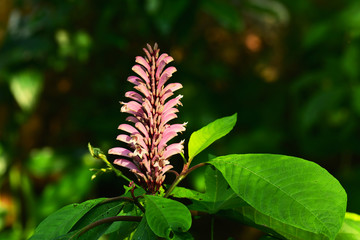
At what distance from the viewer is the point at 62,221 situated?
0.51 meters

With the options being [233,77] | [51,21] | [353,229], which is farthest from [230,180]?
[233,77]

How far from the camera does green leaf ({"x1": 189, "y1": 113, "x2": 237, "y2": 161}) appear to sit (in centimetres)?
54

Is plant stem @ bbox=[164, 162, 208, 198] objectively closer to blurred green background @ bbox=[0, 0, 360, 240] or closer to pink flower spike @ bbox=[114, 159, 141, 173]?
pink flower spike @ bbox=[114, 159, 141, 173]

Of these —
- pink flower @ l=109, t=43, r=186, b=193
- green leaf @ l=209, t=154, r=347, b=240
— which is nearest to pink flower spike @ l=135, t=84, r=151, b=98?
pink flower @ l=109, t=43, r=186, b=193

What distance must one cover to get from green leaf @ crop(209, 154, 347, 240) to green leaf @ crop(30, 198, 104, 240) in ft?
0.48

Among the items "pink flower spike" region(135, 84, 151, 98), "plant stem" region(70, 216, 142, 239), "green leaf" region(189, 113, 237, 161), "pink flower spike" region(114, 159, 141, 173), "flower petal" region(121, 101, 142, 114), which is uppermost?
"pink flower spike" region(135, 84, 151, 98)

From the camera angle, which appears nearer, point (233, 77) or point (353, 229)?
point (353, 229)

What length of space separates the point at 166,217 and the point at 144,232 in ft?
0.14

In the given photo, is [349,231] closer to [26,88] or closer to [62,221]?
[62,221]

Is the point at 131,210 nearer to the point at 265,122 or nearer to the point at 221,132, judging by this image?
the point at 221,132

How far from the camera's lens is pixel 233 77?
305 cm

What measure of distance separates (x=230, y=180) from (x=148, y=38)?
2.30 metres

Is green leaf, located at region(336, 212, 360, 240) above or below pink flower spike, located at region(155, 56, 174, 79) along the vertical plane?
below

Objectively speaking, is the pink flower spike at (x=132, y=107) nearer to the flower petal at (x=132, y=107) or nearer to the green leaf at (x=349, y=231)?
the flower petal at (x=132, y=107)
